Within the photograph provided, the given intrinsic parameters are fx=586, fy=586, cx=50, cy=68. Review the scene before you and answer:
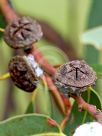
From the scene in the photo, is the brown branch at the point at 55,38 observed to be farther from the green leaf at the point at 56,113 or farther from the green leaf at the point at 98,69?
the green leaf at the point at 98,69

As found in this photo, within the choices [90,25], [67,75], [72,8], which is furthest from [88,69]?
[72,8]

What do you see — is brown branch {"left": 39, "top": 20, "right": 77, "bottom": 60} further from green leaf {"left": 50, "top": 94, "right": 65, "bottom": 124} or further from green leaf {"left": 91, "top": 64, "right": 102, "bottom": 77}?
green leaf {"left": 91, "top": 64, "right": 102, "bottom": 77}

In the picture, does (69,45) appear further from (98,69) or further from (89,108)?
(89,108)

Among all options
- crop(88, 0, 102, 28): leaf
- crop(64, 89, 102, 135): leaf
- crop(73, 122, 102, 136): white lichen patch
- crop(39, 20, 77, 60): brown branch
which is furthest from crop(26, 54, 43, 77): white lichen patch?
crop(39, 20, 77, 60): brown branch

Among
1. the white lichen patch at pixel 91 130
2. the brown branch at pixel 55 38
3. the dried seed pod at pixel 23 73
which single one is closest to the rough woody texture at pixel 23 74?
the dried seed pod at pixel 23 73

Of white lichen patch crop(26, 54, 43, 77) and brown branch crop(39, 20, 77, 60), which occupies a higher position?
white lichen patch crop(26, 54, 43, 77)

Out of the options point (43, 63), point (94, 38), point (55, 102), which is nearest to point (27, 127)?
point (43, 63)
